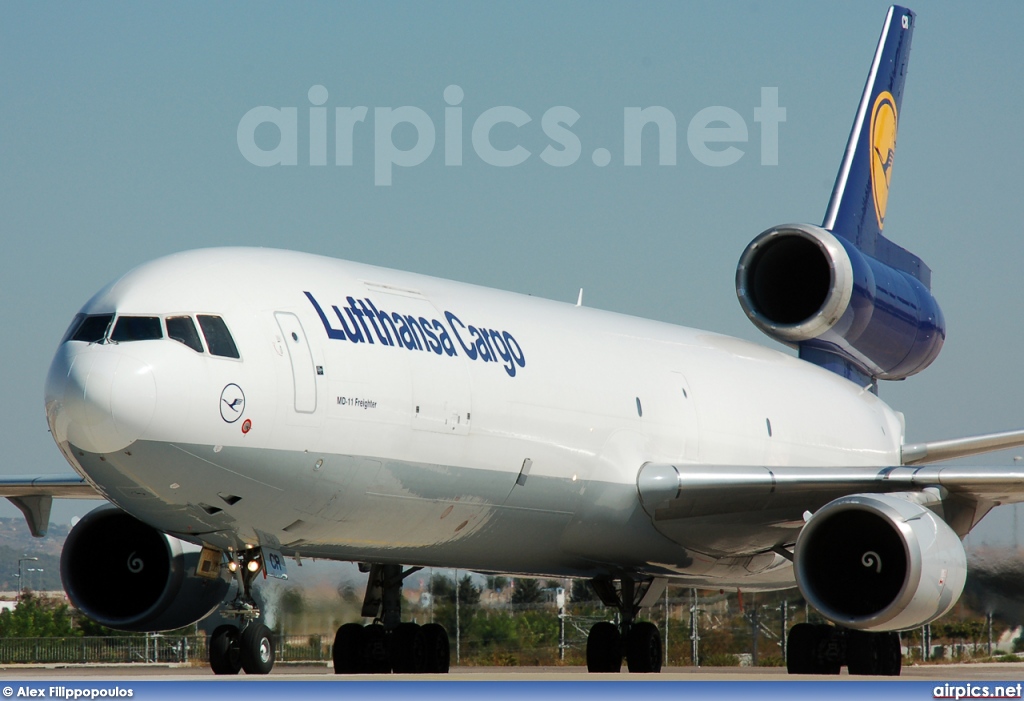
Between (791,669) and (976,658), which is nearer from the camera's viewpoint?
(791,669)

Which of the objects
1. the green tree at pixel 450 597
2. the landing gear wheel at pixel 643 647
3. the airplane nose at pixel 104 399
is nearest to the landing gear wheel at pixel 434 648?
the landing gear wheel at pixel 643 647

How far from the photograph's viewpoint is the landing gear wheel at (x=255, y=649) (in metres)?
11.2

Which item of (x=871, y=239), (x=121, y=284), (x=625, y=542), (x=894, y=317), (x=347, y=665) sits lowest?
(x=347, y=665)

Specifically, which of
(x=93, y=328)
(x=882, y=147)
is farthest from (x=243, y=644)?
(x=882, y=147)

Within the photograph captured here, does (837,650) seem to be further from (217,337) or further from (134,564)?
(217,337)

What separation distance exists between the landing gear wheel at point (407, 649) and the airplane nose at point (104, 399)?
6056 millimetres

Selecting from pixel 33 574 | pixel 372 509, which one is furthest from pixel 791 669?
pixel 33 574

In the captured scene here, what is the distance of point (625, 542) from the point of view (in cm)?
1480

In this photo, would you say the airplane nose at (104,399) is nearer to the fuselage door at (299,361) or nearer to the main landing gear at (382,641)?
the fuselage door at (299,361)

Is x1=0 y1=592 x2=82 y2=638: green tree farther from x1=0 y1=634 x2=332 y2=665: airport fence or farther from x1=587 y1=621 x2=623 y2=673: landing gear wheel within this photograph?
x1=587 y1=621 x2=623 y2=673: landing gear wheel

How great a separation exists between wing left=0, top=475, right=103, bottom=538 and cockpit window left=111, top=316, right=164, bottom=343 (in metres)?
4.66

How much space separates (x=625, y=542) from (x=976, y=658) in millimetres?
14231

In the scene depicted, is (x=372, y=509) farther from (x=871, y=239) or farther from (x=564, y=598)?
(x=564, y=598)

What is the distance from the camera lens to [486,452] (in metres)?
12.8
